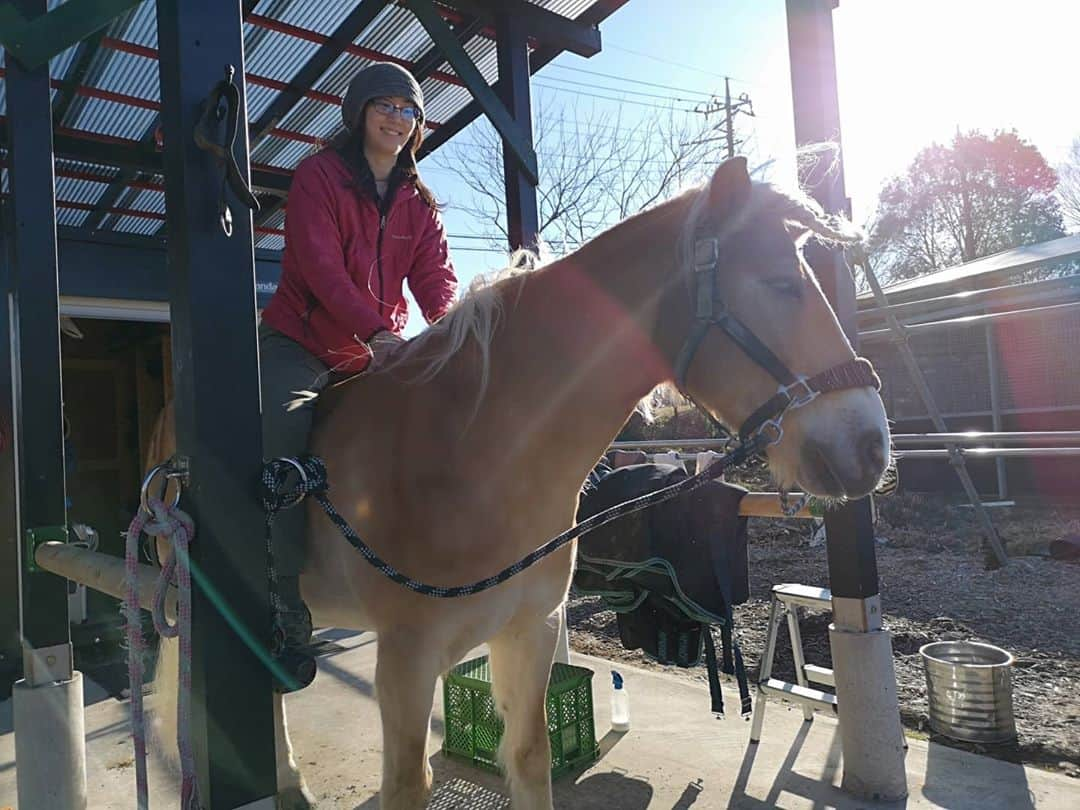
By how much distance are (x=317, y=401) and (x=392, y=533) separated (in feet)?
2.23

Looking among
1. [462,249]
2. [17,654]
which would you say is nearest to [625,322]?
[17,654]

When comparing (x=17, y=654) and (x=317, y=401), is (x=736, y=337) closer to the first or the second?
(x=317, y=401)

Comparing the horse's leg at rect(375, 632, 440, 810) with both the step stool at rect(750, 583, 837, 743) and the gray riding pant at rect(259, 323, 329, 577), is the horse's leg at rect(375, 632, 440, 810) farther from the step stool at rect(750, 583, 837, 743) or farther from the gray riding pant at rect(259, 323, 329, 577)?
the step stool at rect(750, 583, 837, 743)

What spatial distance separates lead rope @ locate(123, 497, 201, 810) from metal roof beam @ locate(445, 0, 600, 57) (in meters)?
3.20

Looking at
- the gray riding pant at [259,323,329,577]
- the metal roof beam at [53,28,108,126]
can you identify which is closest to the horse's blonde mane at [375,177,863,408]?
the gray riding pant at [259,323,329,577]

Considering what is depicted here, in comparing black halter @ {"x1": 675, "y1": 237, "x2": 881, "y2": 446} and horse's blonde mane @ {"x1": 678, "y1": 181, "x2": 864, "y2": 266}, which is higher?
horse's blonde mane @ {"x1": 678, "y1": 181, "x2": 864, "y2": 266}

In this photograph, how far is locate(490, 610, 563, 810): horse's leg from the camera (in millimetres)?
2252

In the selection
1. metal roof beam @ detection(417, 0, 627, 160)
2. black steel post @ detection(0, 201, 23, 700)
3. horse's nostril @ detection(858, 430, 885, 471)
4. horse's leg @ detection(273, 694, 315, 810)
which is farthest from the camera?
black steel post @ detection(0, 201, 23, 700)

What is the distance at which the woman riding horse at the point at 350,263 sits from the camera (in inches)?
85.5

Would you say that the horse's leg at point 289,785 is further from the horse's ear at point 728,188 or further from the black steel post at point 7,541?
the black steel post at point 7,541

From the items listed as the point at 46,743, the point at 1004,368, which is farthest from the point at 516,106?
the point at 1004,368

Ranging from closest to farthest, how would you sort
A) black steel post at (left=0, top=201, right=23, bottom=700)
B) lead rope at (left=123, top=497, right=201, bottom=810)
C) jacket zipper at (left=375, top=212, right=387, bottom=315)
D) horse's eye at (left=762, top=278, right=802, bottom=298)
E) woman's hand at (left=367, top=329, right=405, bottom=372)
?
lead rope at (left=123, top=497, right=201, bottom=810)
horse's eye at (left=762, top=278, right=802, bottom=298)
woman's hand at (left=367, top=329, right=405, bottom=372)
jacket zipper at (left=375, top=212, right=387, bottom=315)
black steel post at (left=0, top=201, right=23, bottom=700)

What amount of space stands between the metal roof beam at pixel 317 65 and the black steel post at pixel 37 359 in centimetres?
143

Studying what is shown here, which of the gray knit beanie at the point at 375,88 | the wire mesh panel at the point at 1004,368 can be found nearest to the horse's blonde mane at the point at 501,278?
the gray knit beanie at the point at 375,88
